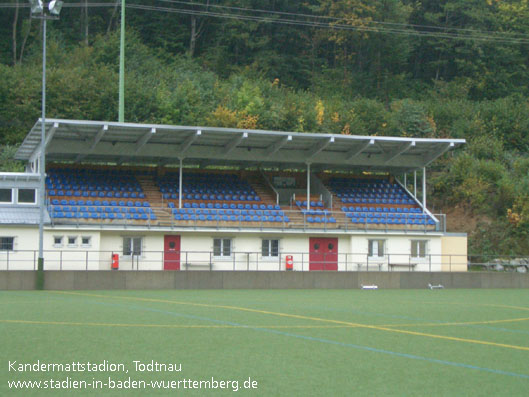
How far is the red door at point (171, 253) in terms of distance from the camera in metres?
39.7

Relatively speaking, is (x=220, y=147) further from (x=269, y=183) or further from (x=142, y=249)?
(x=142, y=249)

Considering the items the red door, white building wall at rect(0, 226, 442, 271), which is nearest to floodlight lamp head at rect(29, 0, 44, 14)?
white building wall at rect(0, 226, 442, 271)

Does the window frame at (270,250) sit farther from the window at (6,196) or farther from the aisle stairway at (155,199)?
the window at (6,196)

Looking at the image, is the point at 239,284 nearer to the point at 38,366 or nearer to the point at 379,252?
the point at 379,252

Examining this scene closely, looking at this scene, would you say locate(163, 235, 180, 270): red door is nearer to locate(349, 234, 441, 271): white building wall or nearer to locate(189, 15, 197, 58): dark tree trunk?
locate(349, 234, 441, 271): white building wall

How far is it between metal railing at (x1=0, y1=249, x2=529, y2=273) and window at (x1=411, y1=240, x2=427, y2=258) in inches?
13.0

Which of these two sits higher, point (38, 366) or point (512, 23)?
point (512, 23)

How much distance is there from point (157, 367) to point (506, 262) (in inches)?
1463

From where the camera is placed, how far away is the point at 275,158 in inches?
1748

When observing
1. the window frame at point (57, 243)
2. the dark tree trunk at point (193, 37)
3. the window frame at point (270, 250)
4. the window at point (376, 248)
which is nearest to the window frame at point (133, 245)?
the window frame at point (57, 243)

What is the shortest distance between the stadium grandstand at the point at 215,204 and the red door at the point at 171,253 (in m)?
0.05

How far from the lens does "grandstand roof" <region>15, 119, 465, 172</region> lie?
4006 centimetres

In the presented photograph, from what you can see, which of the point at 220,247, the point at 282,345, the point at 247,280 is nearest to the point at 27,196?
the point at 220,247

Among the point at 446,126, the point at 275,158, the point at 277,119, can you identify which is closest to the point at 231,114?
the point at 277,119
